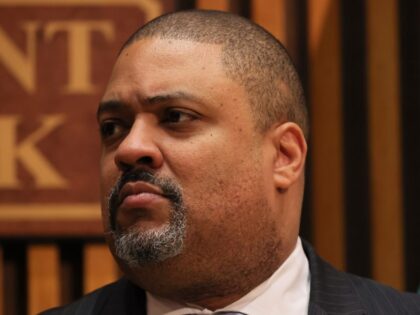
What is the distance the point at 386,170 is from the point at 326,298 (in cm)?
67

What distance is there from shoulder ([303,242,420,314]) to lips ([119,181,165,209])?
0.35m

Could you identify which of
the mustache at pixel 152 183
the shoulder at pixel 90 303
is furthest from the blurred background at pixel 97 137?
the mustache at pixel 152 183

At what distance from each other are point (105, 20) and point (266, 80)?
739 mm

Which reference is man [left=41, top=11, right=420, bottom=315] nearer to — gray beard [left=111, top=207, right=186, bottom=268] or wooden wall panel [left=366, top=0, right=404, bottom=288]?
gray beard [left=111, top=207, right=186, bottom=268]

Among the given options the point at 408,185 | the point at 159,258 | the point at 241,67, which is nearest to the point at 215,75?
the point at 241,67

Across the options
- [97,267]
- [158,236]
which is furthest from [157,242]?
[97,267]

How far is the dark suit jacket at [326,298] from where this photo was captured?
131cm

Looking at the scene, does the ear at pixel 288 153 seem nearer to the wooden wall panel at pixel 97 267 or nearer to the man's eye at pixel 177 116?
the man's eye at pixel 177 116

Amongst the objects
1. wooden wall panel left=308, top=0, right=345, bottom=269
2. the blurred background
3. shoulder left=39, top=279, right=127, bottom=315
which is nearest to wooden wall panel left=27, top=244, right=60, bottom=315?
the blurred background

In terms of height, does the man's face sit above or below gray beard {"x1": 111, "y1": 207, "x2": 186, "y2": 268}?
above

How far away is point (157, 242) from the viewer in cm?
115

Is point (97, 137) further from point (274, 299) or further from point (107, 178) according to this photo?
point (274, 299)

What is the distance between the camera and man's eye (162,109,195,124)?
121 cm

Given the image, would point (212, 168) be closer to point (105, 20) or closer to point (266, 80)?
point (266, 80)
